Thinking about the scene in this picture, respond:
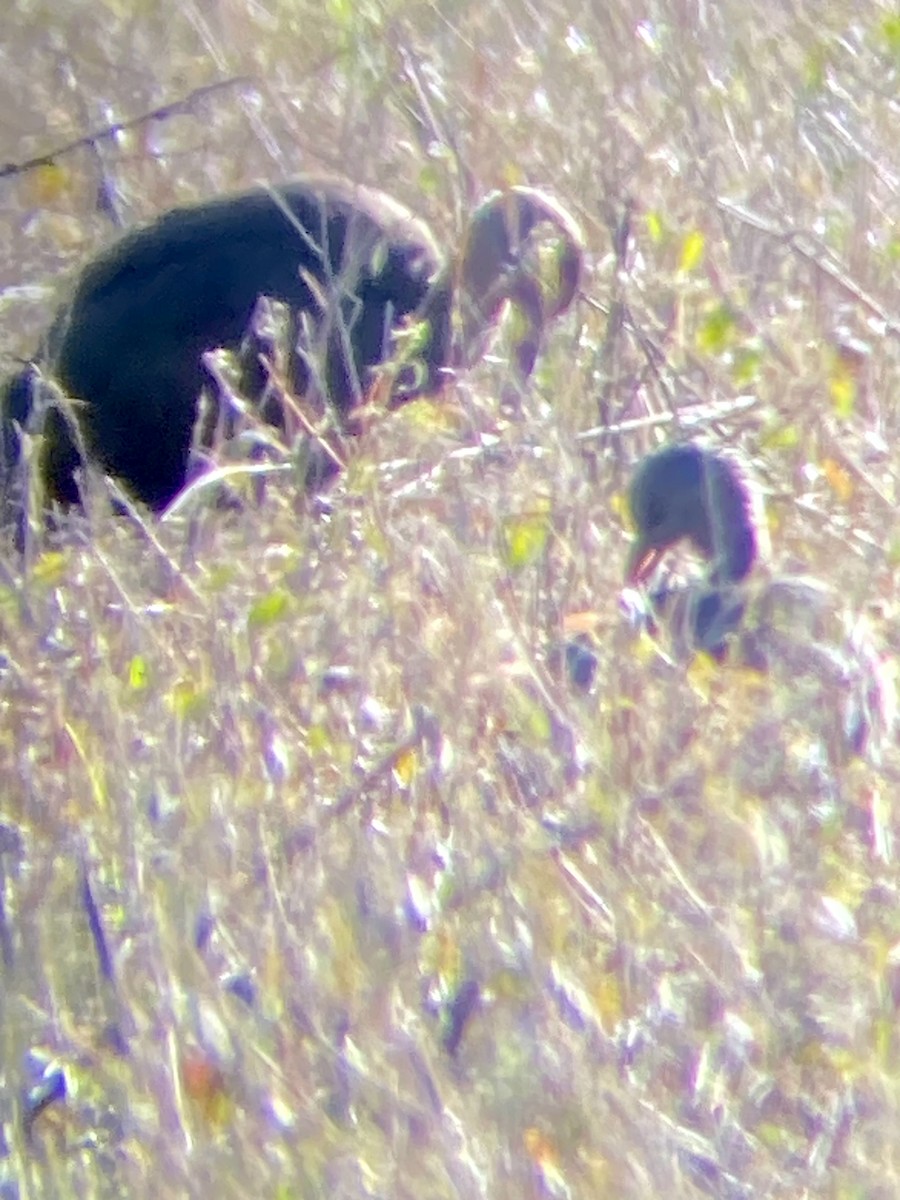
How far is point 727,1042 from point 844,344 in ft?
6.99

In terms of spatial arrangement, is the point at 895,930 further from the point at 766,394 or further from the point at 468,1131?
the point at 766,394

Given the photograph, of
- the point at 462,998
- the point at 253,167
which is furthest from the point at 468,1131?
the point at 253,167

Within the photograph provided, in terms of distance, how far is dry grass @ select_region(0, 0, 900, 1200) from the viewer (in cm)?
284

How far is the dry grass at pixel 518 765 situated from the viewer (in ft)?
9.32

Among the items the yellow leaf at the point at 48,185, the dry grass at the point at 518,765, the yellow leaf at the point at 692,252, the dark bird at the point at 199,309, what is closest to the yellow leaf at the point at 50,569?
the dry grass at the point at 518,765

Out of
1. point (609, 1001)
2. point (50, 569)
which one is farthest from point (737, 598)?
point (50, 569)

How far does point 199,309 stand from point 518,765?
9.45 ft

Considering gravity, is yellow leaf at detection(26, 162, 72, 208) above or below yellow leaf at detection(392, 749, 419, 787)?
above

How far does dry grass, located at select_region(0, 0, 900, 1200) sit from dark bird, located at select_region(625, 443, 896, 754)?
0.19 ft

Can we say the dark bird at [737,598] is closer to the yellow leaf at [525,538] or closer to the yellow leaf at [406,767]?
the yellow leaf at [525,538]

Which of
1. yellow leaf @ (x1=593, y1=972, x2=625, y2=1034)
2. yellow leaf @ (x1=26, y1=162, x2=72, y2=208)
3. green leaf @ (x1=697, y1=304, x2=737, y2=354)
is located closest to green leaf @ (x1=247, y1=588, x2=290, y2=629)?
green leaf @ (x1=697, y1=304, x2=737, y2=354)

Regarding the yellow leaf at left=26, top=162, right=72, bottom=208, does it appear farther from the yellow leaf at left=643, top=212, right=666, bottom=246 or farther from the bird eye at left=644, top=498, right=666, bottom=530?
the bird eye at left=644, top=498, right=666, bottom=530

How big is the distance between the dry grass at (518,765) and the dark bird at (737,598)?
0.19ft

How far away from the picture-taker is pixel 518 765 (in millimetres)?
3441
